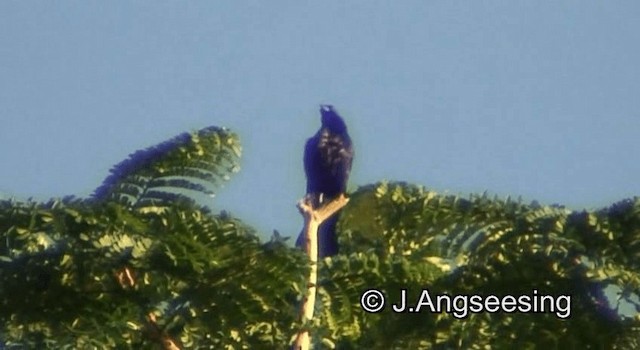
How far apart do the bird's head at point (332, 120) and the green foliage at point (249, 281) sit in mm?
4092

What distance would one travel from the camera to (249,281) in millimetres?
5430

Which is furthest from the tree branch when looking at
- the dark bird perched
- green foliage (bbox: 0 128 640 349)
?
the dark bird perched

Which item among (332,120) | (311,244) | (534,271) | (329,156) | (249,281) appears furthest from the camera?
(332,120)

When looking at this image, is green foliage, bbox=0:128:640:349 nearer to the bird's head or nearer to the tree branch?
the tree branch

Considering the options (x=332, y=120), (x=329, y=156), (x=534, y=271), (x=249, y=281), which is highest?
(x=332, y=120)

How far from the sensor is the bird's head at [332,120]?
994 centimetres

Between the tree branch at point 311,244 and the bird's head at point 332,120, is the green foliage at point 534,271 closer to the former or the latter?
the tree branch at point 311,244

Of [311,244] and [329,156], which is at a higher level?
[329,156]

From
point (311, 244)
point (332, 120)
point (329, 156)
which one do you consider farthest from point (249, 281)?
point (332, 120)

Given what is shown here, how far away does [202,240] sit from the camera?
5.45 m

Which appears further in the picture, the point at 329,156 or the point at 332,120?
the point at 332,120

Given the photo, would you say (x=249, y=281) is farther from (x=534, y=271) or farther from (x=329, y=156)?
(x=329, y=156)

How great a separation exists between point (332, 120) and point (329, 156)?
71cm

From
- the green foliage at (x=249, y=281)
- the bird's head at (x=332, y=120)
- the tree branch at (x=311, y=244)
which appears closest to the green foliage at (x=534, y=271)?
the green foliage at (x=249, y=281)
